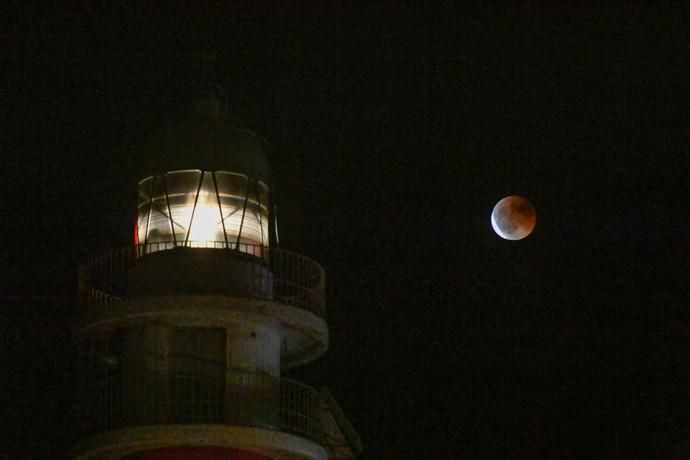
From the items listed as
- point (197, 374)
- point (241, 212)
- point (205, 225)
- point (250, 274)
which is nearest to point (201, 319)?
point (197, 374)

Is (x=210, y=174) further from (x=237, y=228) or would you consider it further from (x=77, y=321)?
(x=77, y=321)

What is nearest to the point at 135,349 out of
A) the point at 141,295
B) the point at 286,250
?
the point at 141,295

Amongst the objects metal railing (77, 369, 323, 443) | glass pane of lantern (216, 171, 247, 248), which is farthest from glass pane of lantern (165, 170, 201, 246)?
metal railing (77, 369, 323, 443)

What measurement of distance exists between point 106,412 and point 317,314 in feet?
12.4

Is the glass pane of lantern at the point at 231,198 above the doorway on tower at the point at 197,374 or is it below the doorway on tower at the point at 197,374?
above

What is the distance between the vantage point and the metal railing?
30344mm

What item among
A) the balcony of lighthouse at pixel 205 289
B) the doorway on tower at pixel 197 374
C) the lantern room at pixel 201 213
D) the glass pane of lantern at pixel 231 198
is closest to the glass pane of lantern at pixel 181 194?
the lantern room at pixel 201 213

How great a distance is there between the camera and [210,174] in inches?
1251

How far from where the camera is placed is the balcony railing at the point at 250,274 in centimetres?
3147

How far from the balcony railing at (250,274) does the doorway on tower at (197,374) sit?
1084mm

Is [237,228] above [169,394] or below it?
above

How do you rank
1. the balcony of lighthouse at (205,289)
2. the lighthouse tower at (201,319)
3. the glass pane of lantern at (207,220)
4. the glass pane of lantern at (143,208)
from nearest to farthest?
the lighthouse tower at (201,319)
the balcony of lighthouse at (205,289)
the glass pane of lantern at (207,220)
the glass pane of lantern at (143,208)

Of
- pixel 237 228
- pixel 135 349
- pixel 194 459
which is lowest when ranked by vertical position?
pixel 194 459

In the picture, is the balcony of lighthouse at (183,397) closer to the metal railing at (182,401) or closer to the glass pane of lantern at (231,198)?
the metal railing at (182,401)
